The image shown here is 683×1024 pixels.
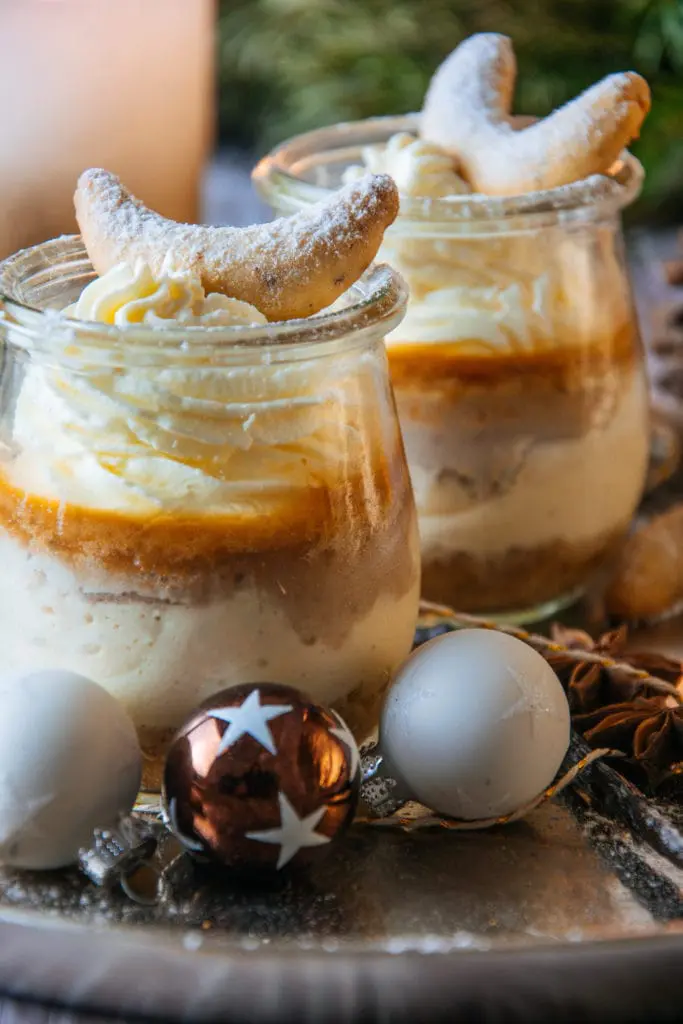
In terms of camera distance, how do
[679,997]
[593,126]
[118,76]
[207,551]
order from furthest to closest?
1. [118,76]
2. [593,126]
3. [207,551]
4. [679,997]

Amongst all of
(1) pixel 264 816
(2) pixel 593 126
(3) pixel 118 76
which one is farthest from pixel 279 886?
(3) pixel 118 76

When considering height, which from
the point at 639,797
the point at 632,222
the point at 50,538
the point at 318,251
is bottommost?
the point at 632,222

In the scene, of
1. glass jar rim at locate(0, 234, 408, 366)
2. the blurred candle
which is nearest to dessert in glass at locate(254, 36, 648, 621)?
glass jar rim at locate(0, 234, 408, 366)

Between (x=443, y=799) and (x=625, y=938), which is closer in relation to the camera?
(x=625, y=938)

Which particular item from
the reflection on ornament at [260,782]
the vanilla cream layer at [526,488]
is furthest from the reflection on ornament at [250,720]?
the vanilla cream layer at [526,488]

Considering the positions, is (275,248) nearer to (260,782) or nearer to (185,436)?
(185,436)

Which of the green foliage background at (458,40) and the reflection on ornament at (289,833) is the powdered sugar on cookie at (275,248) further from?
the green foliage background at (458,40)

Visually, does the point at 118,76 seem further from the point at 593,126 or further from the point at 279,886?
the point at 279,886

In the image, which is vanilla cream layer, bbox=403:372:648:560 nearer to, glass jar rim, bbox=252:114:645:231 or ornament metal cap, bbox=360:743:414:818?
glass jar rim, bbox=252:114:645:231
